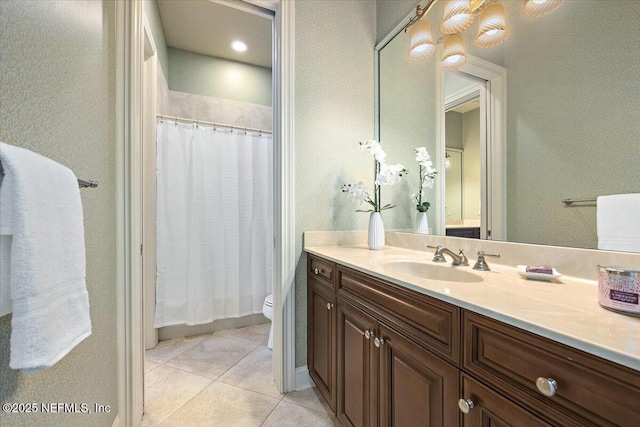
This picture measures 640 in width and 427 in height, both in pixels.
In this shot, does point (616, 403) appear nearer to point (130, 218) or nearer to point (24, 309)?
point (24, 309)

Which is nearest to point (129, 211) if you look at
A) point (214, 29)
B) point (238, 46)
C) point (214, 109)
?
point (214, 109)

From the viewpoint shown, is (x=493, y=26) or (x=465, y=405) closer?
(x=465, y=405)

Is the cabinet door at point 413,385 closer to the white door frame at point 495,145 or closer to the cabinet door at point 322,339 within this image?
the cabinet door at point 322,339

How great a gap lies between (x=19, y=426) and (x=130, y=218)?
2.93 ft

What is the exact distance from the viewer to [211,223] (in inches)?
95.3

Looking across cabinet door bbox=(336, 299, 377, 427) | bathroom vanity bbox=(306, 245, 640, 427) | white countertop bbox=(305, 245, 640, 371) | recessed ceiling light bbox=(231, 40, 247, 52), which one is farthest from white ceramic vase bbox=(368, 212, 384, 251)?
recessed ceiling light bbox=(231, 40, 247, 52)

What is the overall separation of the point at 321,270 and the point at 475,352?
0.90 meters

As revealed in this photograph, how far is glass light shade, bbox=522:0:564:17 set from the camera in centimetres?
101

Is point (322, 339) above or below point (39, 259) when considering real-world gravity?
below

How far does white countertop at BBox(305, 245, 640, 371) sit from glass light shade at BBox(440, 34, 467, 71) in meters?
1.07

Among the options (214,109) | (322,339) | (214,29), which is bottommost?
(322,339)

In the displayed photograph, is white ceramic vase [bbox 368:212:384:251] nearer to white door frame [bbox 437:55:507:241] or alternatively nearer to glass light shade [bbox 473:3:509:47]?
white door frame [bbox 437:55:507:241]

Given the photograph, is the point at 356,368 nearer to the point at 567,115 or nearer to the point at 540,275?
the point at 540,275

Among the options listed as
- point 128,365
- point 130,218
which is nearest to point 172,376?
point 128,365
